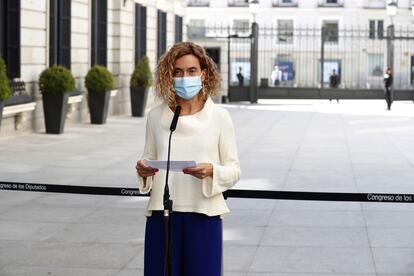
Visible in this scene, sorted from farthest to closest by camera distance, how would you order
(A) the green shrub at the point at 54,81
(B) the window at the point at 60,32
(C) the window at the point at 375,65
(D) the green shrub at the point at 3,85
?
(C) the window at the point at 375,65 → (B) the window at the point at 60,32 → (A) the green shrub at the point at 54,81 → (D) the green shrub at the point at 3,85

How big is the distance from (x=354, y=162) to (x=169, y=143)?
41.7 ft

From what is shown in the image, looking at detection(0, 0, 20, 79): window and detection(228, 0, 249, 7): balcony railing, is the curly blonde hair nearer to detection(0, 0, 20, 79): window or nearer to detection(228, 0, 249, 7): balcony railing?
detection(0, 0, 20, 79): window

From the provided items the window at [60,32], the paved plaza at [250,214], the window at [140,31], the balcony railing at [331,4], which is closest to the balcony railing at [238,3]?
the balcony railing at [331,4]

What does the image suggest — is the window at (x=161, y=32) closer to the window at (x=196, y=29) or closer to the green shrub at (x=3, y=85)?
the window at (x=196, y=29)

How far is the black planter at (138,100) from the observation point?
30.0 m

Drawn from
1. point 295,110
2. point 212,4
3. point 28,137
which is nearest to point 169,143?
point 28,137

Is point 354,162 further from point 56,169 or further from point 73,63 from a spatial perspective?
point 73,63

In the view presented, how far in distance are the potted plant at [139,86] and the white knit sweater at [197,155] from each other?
24.6 m

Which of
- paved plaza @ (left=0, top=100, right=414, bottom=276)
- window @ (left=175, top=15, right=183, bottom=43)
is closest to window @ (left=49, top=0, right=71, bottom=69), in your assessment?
paved plaza @ (left=0, top=100, right=414, bottom=276)

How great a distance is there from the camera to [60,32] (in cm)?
2422

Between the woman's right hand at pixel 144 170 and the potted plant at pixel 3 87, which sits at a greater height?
the potted plant at pixel 3 87

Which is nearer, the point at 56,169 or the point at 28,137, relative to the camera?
the point at 56,169

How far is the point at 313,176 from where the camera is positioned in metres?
15.5

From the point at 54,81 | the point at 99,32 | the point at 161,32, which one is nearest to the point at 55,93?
the point at 54,81
